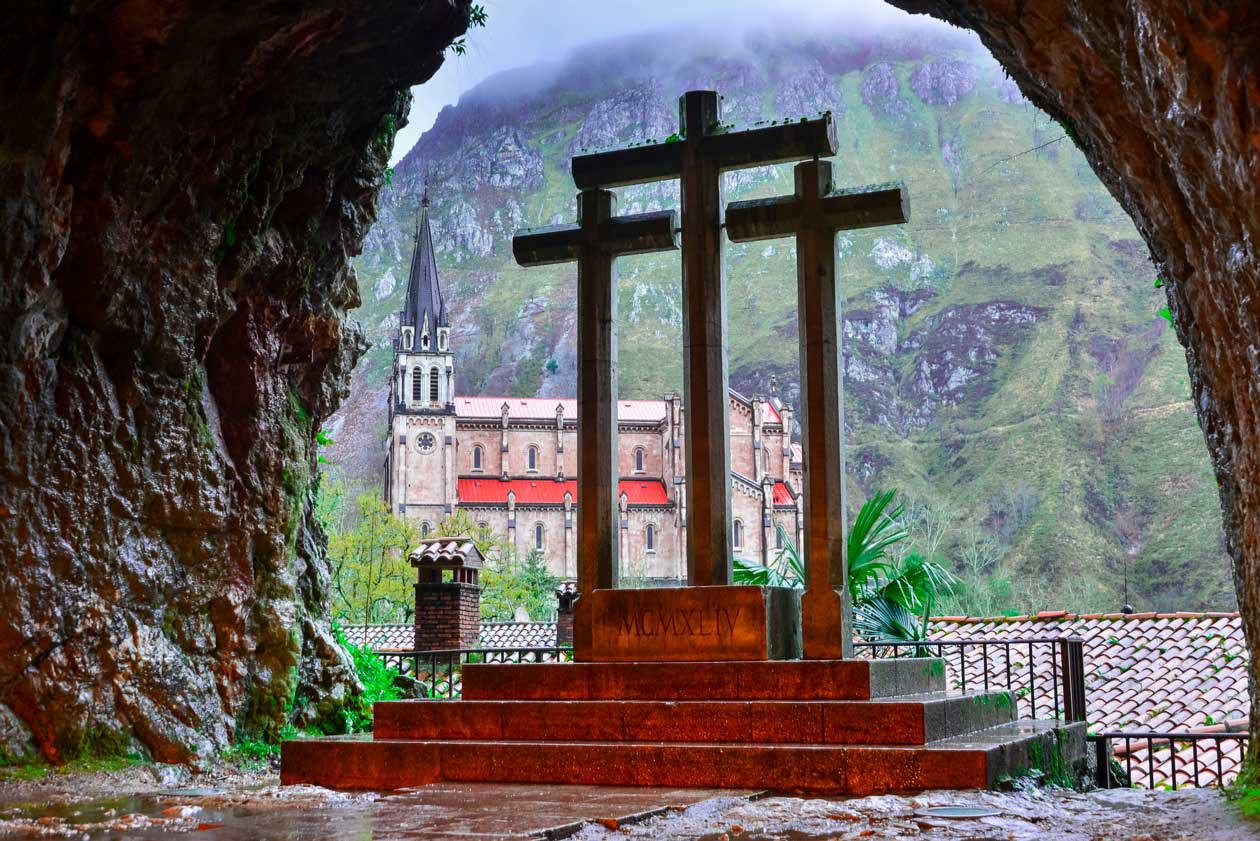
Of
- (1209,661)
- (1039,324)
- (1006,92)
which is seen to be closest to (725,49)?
(1006,92)

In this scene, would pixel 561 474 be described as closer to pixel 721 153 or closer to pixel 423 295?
pixel 423 295

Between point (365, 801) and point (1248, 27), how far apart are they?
499 cm

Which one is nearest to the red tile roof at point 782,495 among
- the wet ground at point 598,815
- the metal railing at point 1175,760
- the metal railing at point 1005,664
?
the metal railing at point 1005,664

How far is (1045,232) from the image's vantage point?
108625mm

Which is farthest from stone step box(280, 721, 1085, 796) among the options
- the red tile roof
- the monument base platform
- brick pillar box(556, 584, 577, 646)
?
the red tile roof

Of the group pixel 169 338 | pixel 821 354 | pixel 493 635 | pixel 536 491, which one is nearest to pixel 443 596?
pixel 169 338

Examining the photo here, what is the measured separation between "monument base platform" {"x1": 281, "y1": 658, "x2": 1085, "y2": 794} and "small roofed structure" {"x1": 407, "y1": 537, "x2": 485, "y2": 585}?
8458 mm

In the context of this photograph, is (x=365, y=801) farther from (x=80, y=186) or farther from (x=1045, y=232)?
(x=1045, y=232)

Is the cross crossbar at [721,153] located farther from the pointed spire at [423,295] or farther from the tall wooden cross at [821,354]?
the pointed spire at [423,295]

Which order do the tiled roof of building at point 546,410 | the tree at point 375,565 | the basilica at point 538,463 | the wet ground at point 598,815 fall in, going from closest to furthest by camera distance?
the wet ground at point 598,815 → the tree at point 375,565 → the basilica at point 538,463 → the tiled roof of building at point 546,410

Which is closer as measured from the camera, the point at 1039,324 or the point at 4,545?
the point at 4,545

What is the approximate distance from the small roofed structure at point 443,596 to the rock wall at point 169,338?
16.7 ft

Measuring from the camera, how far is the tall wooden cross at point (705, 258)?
753 centimetres

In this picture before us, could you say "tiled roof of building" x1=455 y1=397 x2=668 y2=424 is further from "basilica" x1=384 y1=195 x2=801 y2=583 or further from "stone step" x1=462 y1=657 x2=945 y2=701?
"stone step" x1=462 y1=657 x2=945 y2=701
